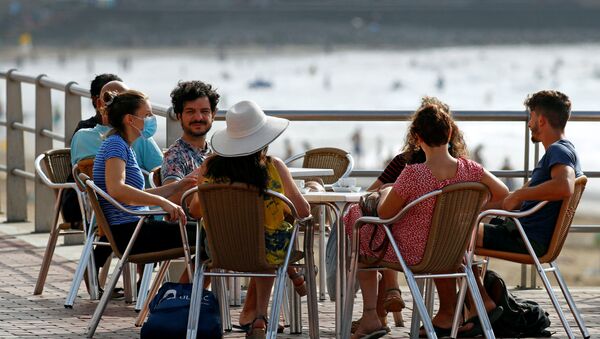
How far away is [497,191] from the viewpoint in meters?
5.46

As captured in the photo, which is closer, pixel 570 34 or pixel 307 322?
pixel 307 322

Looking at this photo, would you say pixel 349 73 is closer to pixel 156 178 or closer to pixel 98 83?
pixel 98 83

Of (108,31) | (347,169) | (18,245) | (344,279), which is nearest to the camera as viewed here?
(344,279)

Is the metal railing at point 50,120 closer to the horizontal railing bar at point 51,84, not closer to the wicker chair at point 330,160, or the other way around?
the horizontal railing bar at point 51,84

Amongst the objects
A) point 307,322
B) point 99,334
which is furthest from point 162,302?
point 307,322

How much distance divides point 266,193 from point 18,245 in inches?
167

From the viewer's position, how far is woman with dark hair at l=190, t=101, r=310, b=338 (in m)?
5.40

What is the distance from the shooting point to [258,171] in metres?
5.40

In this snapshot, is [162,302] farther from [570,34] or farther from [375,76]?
[570,34]

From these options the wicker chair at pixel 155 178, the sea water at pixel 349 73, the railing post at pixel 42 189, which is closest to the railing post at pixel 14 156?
the railing post at pixel 42 189

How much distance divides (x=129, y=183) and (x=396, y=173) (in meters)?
1.16

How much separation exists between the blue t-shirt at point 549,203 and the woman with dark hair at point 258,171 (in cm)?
97

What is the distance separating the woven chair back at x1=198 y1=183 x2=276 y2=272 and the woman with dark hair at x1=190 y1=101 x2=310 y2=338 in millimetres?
56

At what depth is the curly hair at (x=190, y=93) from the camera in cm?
625
